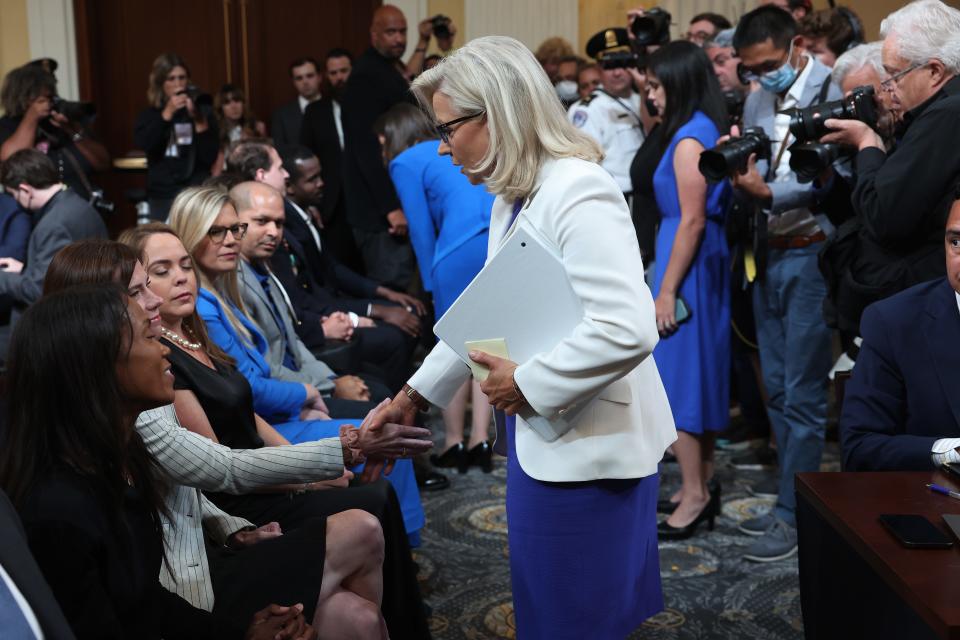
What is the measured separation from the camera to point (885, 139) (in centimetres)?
318

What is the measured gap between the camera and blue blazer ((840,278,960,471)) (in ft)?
7.00

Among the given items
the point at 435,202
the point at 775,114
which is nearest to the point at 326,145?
the point at 435,202

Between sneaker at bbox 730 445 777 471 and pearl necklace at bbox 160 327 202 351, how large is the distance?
7.83ft

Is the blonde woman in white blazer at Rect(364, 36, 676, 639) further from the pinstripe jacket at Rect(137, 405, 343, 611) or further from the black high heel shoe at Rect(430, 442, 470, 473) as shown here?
the black high heel shoe at Rect(430, 442, 470, 473)

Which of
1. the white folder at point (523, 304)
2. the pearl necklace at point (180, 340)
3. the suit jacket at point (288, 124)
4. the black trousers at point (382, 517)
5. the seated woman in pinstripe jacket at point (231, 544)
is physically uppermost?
the white folder at point (523, 304)

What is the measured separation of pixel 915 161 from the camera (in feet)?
8.31

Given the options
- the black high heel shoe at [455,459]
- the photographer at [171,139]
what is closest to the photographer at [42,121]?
the photographer at [171,139]

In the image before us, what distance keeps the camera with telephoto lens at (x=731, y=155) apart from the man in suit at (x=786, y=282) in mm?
117

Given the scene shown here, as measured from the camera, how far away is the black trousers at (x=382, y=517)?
239 centimetres

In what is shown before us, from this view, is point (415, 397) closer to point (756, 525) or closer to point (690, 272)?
point (690, 272)

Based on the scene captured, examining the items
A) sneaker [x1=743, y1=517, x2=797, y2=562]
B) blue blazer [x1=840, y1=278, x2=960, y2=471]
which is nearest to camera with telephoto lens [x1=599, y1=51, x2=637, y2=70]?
sneaker [x1=743, y1=517, x2=797, y2=562]

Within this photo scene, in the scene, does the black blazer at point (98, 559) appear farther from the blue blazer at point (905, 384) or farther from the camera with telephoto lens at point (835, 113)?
the camera with telephoto lens at point (835, 113)

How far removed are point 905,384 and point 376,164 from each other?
11.4 feet

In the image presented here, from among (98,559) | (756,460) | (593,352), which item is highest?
(593,352)
